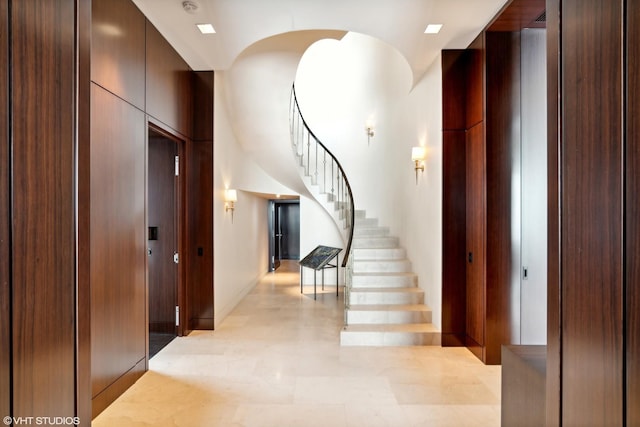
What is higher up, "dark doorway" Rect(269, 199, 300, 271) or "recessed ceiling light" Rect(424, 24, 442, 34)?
"recessed ceiling light" Rect(424, 24, 442, 34)

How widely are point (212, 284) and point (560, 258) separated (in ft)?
14.1

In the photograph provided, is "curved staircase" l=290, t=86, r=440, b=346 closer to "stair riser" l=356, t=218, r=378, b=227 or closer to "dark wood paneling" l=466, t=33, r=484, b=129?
"stair riser" l=356, t=218, r=378, b=227

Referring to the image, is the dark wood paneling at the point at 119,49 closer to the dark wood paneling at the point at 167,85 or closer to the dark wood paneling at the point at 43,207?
the dark wood paneling at the point at 167,85

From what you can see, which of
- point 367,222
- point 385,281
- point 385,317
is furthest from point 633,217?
point 367,222

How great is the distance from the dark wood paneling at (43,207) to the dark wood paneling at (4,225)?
0.7 inches

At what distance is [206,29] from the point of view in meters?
3.73

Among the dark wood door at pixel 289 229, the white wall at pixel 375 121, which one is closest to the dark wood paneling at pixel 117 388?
the white wall at pixel 375 121

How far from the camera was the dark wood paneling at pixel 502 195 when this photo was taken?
12.2ft

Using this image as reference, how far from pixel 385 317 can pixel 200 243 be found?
260 centimetres

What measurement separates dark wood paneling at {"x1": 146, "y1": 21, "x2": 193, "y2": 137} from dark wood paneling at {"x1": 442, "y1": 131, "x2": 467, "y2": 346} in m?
3.19

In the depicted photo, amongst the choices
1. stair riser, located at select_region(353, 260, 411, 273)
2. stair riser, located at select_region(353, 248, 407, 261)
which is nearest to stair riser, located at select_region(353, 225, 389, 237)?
stair riser, located at select_region(353, 248, 407, 261)

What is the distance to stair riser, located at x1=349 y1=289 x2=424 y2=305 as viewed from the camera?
197 inches

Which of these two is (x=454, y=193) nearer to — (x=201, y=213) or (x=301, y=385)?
(x=301, y=385)

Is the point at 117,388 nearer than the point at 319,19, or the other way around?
the point at 117,388
